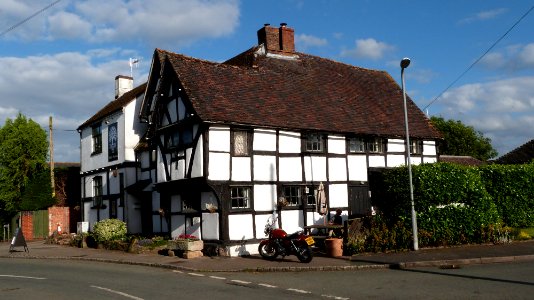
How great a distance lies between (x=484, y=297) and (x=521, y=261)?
6568 mm

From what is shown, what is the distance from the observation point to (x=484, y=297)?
9.89m

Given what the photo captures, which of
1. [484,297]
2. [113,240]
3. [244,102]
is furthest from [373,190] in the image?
[484,297]

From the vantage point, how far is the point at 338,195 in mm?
22891

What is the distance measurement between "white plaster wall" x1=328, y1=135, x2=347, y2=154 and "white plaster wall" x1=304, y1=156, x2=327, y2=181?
0.70 metres

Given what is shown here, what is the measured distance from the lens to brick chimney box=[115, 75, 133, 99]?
34.9m

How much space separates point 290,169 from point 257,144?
6.26ft

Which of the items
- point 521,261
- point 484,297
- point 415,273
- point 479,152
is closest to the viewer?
point 484,297

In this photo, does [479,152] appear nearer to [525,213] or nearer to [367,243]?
[525,213]

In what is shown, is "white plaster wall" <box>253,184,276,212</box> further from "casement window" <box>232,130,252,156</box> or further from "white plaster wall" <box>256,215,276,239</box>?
"casement window" <box>232,130,252,156</box>

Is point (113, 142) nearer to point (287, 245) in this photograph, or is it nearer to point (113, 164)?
point (113, 164)

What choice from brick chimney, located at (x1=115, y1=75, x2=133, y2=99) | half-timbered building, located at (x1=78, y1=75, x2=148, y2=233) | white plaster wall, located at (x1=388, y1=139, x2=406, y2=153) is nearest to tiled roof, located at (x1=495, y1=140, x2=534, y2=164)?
white plaster wall, located at (x1=388, y1=139, x2=406, y2=153)

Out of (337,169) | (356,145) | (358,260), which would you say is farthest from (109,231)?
(358,260)

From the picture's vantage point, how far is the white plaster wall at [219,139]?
782 inches

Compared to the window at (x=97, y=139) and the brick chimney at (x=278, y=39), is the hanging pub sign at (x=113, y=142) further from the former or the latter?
the brick chimney at (x=278, y=39)
